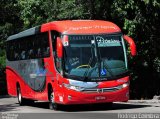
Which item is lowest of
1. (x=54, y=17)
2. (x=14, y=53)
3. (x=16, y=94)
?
(x=16, y=94)

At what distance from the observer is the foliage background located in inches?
1163

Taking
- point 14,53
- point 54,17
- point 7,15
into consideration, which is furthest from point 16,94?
point 7,15

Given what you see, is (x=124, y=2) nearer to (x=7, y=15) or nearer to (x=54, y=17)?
(x=54, y=17)

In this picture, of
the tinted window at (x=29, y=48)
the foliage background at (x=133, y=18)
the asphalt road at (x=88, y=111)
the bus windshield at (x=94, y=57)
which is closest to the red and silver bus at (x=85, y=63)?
the bus windshield at (x=94, y=57)

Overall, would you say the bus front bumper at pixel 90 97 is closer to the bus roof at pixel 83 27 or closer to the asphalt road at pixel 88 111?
the asphalt road at pixel 88 111

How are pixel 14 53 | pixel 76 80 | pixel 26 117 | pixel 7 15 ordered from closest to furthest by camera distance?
pixel 26 117
pixel 76 80
pixel 14 53
pixel 7 15

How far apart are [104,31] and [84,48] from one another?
1.16 meters

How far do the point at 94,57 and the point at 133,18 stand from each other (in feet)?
36.2

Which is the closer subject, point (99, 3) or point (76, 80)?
point (76, 80)

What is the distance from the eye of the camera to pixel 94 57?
66.0 feet

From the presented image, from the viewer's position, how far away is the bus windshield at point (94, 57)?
19.9 meters

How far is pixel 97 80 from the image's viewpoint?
19.8 m

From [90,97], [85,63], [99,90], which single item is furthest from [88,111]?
[85,63]

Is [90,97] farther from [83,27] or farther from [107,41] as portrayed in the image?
[83,27]
